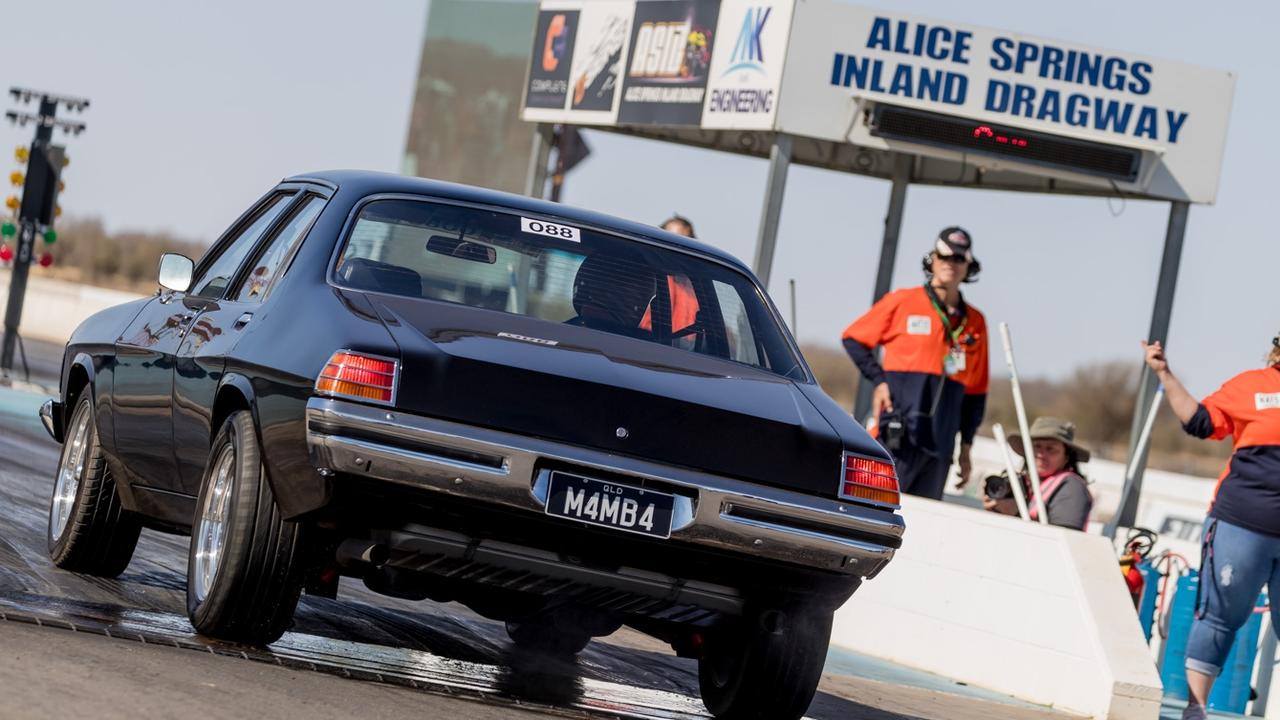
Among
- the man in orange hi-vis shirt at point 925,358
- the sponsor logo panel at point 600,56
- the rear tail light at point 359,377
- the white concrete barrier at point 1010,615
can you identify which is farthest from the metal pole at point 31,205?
the rear tail light at point 359,377

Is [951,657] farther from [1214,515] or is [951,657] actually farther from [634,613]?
[634,613]

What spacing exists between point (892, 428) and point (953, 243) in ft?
3.63

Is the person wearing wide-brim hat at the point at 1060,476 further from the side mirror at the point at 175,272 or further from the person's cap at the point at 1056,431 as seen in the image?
the side mirror at the point at 175,272

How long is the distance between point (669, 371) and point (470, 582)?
86 cm

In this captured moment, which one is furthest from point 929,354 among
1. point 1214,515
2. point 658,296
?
point 658,296

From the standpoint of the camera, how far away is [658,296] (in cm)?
656

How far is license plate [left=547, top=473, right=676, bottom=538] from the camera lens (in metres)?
5.51

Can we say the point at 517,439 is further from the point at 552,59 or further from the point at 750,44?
the point at 552,59

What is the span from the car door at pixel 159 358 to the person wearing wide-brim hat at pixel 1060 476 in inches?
200

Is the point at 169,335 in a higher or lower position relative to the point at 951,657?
higher

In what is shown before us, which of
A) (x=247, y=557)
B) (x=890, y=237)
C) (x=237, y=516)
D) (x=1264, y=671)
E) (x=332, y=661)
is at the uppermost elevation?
(x=890, y=237)

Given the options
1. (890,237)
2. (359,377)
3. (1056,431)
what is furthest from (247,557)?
(890,237)

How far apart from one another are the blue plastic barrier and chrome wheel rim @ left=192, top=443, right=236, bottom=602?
6883mm

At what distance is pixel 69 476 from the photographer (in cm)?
830
